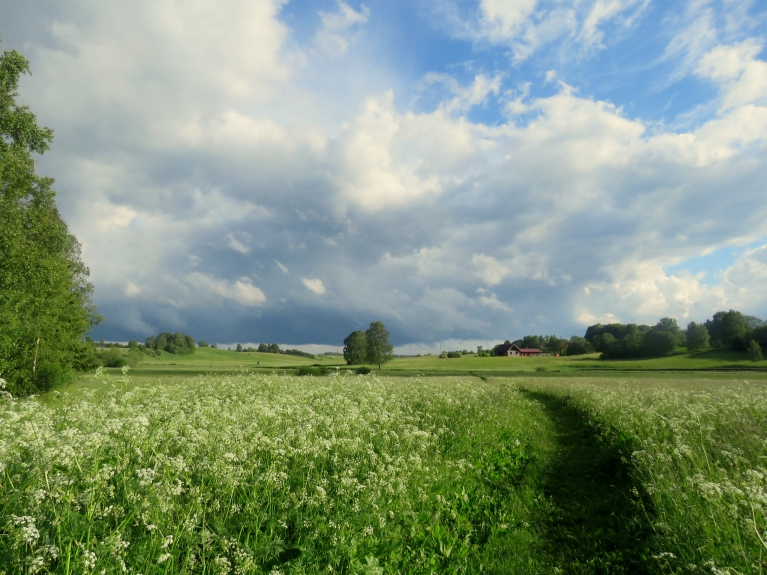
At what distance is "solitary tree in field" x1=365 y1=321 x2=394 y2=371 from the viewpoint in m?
95.1

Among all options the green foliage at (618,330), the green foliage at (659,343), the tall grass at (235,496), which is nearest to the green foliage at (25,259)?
the tall grass at (235,496)

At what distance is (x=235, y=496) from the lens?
5.95 metres

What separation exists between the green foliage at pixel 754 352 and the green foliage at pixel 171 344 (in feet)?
498

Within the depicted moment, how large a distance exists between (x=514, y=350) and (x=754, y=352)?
284 ft

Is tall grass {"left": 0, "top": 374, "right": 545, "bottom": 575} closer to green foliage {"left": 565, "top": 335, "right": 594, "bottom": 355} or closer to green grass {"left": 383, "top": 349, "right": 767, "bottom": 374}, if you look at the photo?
green grass {"left": 383, "top": 349, "right": 767, "bottom": 374}

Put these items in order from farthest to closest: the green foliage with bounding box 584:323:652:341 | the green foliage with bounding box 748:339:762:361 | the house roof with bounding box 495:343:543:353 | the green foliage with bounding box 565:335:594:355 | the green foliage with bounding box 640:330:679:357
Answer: the house roof with bounding box 495:343:543:353 < the green foliage with bounding box 565:335:594:355 < the green foliage with bounding box 584:323:652:341 < the green foliage with bounding box 640:330:679:357 < the green foliage with bounding box 748:339:762:361

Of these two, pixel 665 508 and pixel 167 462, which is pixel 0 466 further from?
pixel 665 508

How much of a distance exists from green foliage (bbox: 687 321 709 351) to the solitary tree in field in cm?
8381

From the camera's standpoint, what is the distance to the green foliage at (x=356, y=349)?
94.8 m

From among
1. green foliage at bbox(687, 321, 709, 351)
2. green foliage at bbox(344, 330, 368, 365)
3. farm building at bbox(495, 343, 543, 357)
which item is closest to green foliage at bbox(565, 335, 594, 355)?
farm building at bbox(495, 343, 543, 357)

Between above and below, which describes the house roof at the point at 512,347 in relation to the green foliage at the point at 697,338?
below

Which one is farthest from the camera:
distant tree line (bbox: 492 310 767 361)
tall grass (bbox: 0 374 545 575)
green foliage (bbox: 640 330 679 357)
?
green foliage (bbox: 640 330 679 357)

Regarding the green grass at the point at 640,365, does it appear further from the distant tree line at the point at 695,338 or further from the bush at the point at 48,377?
the bush at the point at 48,377

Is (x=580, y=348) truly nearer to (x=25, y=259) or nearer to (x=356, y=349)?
(x=356, y=349)
